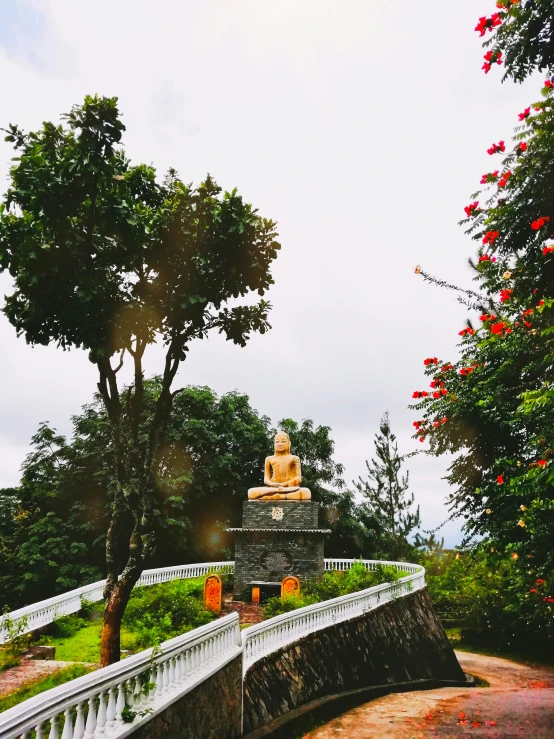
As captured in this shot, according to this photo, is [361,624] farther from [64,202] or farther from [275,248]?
[64,202]

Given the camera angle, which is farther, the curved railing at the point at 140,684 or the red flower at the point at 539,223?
the red flower at the point at 539,223

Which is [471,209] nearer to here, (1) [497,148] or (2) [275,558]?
(1) [497,148]

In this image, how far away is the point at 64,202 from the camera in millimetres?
6973

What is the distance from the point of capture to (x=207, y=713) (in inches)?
237

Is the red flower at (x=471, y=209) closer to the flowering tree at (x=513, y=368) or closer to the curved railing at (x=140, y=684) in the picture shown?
the flowering tree at (x=513, y=368)

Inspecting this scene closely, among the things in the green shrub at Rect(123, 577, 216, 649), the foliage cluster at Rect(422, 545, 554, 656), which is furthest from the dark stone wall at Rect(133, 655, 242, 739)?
the foliage cluster at Rect(422, 545, 554, 656)

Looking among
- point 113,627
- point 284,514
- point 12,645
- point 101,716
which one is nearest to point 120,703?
point 101,716

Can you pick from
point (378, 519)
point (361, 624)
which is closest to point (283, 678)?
point (361, 624)

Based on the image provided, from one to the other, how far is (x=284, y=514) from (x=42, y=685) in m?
Result: 10.5

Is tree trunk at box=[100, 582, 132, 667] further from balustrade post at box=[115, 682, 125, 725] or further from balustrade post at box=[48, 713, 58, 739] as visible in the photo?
balustrade post at box=[48, 713, 58, 739]

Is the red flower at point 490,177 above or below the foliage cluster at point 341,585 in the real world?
above

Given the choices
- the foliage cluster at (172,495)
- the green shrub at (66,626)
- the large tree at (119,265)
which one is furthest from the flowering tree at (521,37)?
the foliage cluster at (172,495)

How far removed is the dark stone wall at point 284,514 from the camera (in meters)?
17.1

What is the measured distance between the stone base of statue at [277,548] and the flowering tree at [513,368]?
6507mm
